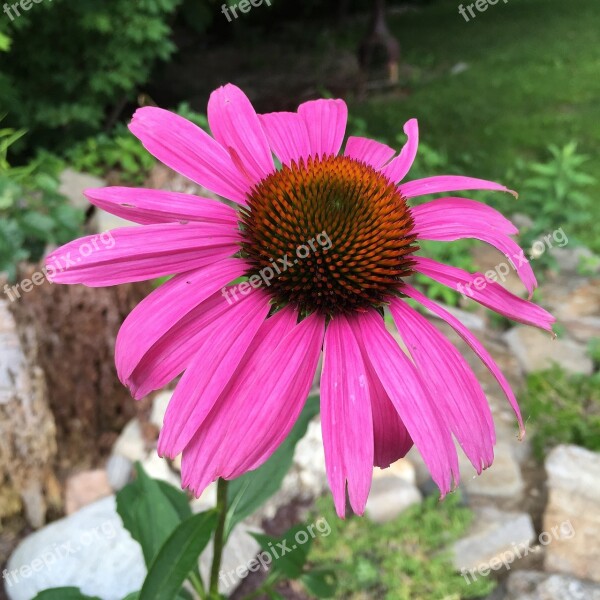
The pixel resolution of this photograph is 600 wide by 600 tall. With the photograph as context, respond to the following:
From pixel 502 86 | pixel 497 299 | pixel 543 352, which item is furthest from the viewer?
pixel 502 86

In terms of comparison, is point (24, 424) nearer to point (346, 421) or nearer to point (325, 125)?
point (325, 125)

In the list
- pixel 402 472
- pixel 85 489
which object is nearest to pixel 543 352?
pixel 402 472

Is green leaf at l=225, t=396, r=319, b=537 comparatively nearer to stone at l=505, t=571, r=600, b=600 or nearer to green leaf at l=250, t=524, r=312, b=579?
green leaf at l=250, t=524, r=312, b=579

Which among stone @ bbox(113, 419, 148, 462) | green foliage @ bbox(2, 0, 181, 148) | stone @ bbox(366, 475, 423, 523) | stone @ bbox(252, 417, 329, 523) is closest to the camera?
stone @ bbox(366, 475, 423, 523)

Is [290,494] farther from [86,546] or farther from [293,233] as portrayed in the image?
[293,233]

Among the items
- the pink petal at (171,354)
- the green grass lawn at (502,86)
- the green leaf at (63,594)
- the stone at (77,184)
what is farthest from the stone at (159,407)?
the green grass lawn at (502,86)

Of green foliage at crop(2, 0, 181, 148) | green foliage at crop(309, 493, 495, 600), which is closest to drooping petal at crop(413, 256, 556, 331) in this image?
green foliage at crop(309, 493, 495, 600)
